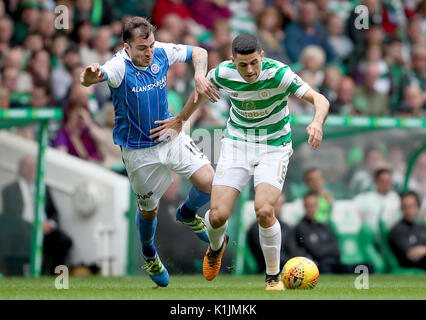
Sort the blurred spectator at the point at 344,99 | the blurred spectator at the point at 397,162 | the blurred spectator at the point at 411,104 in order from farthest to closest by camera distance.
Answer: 1. the blurred spectator at the point at 411,104
2. the blurred spectator at the point at 344,99
3. the blurred spectator at the point at 397,162

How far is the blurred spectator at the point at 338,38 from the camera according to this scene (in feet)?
56.1

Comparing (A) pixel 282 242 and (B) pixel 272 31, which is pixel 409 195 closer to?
(A) pixel 282 242

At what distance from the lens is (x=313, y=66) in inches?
601

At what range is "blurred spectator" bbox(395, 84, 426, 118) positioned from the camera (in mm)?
15140

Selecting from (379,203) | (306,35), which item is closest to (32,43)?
(306,35)

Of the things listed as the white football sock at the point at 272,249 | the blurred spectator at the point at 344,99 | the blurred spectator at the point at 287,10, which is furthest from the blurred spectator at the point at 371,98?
the white football sock at the point at 272,249

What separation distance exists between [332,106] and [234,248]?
315 cm

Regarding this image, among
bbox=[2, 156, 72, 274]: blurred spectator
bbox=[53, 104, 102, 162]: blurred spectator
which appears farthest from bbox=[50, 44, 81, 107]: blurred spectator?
bbox=[2, 156, 72, 274]: blurred spectator

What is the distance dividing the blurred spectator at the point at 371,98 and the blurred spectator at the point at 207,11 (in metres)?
2.79

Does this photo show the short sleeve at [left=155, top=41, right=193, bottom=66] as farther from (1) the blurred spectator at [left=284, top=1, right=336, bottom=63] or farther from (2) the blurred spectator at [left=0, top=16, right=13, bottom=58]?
(1) the blurred spectator at [left=284, top=1, right=336, bottom=63]

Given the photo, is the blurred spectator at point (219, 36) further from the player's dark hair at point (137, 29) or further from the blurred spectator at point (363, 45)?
the player's dark hair at point (137, 29)

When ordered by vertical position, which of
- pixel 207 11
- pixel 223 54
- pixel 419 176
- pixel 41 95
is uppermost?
pixel 207 11

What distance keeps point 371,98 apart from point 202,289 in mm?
7315
